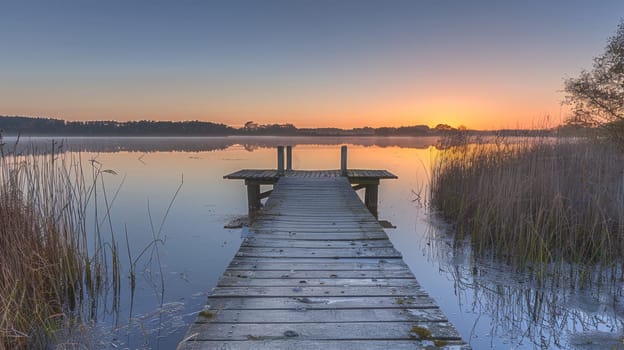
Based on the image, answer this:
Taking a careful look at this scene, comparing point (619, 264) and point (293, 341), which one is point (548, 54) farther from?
point (293, 341)

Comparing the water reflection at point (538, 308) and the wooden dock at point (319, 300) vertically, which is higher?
the wooden dock at point (319, 300)

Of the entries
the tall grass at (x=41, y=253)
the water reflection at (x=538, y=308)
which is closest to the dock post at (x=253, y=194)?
the tall grass at (x=41, y=253)

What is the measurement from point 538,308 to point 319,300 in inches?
96.8

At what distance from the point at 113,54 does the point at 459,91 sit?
58.4 ft

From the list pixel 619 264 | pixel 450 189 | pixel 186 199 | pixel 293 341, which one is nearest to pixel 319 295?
pixel 293 341

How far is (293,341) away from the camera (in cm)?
193

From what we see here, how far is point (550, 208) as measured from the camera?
493cm

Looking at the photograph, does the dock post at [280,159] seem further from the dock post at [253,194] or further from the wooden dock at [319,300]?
the wooden dock at [319,300]

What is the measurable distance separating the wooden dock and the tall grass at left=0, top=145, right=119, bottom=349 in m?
1.49

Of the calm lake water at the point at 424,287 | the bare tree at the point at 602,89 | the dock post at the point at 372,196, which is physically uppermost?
the bare tree at the point at 602,89

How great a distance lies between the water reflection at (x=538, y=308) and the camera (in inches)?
118

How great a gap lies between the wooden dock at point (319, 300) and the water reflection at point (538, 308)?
3.73ft

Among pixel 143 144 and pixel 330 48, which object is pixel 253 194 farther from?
pixel 143 144

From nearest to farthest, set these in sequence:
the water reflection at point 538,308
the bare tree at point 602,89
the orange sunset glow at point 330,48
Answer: the water reflection at point 538,308, the orange sunset glow at point 330,48, the bare tree at point 602,89
